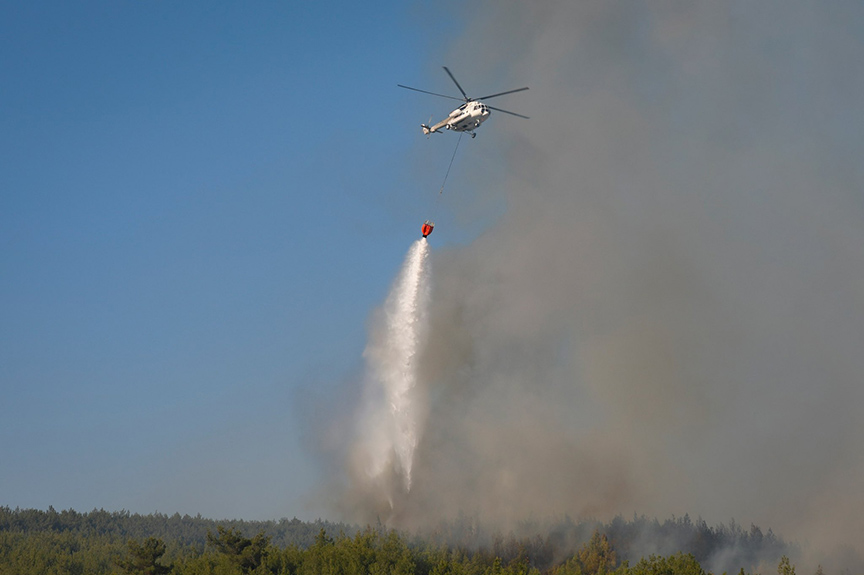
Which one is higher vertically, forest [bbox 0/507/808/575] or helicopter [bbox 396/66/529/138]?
helicopter [bbox 396/66/529/138]

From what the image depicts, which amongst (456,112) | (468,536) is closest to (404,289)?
(456,112)

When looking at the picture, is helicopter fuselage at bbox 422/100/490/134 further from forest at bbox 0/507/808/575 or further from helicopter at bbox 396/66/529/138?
forest at bbox 0/507/808/575

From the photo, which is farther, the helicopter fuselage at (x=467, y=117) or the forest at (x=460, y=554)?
the forest at (x=460, y=554)

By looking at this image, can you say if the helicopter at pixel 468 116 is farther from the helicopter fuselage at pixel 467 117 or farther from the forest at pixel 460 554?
the forest at pixel 460 554

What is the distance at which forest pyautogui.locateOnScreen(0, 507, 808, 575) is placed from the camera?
367ft

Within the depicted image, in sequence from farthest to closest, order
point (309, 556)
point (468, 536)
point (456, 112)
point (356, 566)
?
point (468, 536)
point (309, 556)
point (356, 566)
point (456, 112)

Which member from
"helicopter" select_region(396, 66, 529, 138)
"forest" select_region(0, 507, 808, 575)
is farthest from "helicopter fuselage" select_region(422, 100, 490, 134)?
"forest" select_region(0, 507, 808, 575)

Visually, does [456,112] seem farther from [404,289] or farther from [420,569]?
[420,569]

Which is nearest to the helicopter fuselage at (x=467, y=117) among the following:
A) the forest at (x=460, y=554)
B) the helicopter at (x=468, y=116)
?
the helicopter at (x=468, y=116)

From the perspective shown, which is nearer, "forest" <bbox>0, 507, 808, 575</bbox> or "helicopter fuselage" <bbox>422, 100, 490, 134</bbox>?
"helicopter fuselage" <bbox>422, 100, 490, 134</bbox>

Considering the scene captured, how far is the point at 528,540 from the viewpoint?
541ft

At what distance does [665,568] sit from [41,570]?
122 m

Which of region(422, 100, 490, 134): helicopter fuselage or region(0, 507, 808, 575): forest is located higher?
region(422, 100, 490, 134): helicopter fuselage

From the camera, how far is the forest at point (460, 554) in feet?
367
